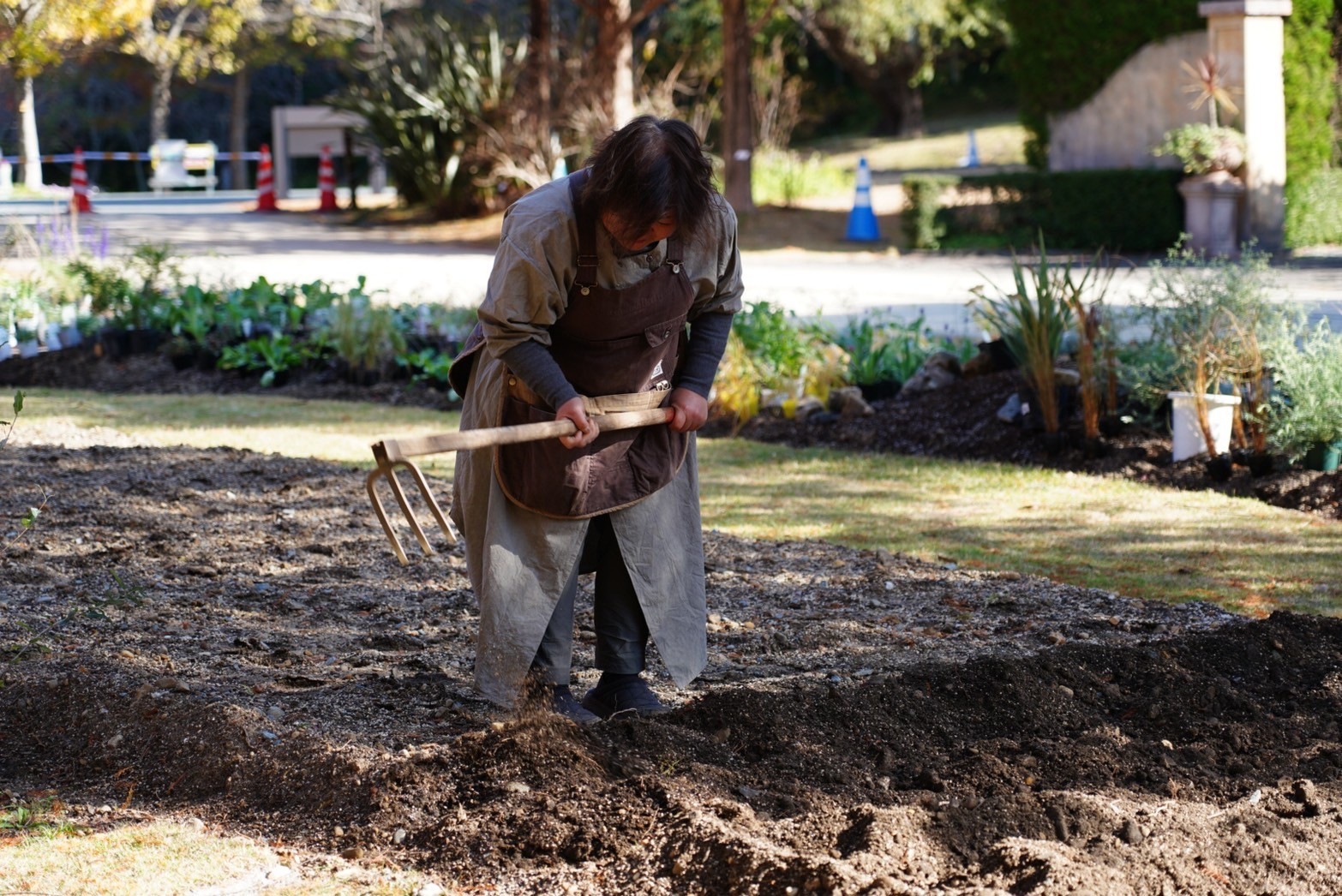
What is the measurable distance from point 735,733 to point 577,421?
0.88m

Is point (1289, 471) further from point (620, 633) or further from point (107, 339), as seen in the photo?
point (107, 339)

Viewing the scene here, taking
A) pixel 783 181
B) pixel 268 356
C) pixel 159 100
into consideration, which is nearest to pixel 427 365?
pixel 268 356

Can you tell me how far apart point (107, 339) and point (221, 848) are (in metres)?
8.43

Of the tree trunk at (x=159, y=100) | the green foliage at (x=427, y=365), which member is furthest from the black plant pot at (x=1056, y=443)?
the tree trunk at (x=159, y=100)

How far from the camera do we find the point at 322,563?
5273mm

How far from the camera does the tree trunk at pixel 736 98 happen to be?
19.8m

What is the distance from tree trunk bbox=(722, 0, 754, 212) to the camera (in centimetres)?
1978

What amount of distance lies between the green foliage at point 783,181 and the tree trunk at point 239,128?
21359mm

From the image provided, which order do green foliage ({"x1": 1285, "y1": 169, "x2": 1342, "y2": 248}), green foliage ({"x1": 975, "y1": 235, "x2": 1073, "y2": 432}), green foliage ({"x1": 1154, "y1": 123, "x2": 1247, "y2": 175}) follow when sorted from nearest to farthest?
green foliage ({"x1": 975, "y1": 235, "x2": 1073, "y2": 432})
green foliage ({"x1": 1154, "y1": 123, "x2": 1247, "y2": 175})
green foliage ({"x1": 1285, "y1": 169, "x2": 1342, "y2": 248})

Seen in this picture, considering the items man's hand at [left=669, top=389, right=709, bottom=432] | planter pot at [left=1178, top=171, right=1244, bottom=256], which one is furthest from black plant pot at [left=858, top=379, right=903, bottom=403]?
planter pot at [left=1178, top=171, right=1244, bottom=256]

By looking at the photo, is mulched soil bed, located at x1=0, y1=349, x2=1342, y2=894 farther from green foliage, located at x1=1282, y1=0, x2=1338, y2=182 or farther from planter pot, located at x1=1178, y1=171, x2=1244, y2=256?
green foliage, located at x1=1282, y1=0, x2=1338, y2=182

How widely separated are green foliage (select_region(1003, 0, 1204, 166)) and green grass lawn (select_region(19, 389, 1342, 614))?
38.3 feet

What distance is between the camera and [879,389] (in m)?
8.48

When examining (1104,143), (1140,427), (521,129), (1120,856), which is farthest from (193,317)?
(1104,143)
